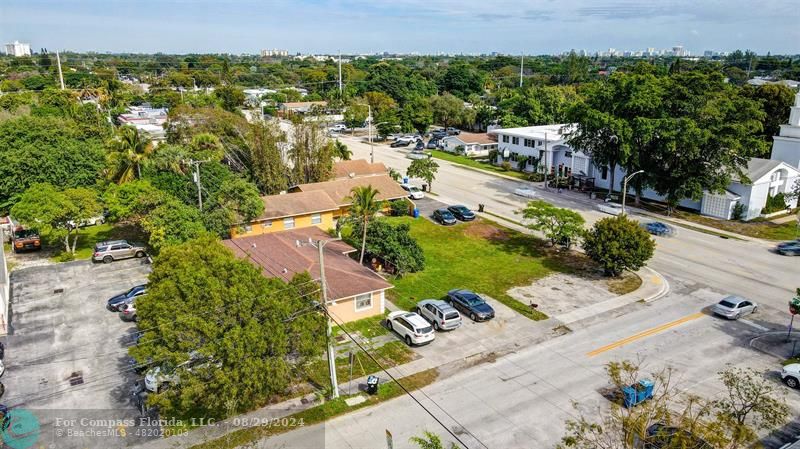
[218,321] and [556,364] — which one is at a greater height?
[218,321]

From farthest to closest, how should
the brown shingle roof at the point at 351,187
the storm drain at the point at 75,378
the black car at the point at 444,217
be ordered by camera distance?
the brown shingle roof at the point at 351,187 < the black car at the point at 444,217 < the storm drain at the point at 75,378

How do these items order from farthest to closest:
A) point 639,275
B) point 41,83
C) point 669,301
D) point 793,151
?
point 41,83
point 793,151
point 639,275
point 669,301

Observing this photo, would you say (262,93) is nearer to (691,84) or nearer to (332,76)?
(332,76)

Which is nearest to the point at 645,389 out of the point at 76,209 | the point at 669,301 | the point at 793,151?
the point at 669,301

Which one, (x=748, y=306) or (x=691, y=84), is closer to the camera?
(x=748, y=306)

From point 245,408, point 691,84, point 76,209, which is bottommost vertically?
point 245,408

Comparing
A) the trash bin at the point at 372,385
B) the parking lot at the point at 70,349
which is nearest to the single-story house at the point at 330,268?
the trash bin at the point at 372,385

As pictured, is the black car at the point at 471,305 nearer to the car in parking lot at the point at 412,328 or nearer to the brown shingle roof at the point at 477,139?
the car in parking lot at the point at 412,328
